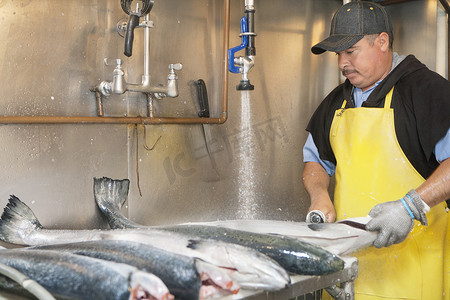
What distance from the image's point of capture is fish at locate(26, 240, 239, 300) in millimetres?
1221

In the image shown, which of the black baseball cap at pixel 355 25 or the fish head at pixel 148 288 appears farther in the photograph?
the black baseball cap at pixel 355 25

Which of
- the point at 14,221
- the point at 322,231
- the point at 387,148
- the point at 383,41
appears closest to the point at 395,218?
the point at 322,231

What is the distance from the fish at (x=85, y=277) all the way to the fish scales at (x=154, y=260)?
69 mm

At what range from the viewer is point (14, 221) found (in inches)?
76.7

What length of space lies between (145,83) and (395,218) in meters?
1.18

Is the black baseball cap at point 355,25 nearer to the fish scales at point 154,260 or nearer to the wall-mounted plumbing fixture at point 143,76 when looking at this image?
the wall-mounted plumbing fixture at point 143,76

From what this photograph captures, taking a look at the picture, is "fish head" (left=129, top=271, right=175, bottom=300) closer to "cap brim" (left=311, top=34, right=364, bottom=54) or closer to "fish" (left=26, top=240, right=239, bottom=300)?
"fish" (left=26, top=240, right=239, bottom=300)

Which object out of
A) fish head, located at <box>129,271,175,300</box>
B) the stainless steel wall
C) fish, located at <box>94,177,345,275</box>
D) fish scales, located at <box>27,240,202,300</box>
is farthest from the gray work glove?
the stainless steel wall

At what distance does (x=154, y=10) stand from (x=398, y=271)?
5.32 feet

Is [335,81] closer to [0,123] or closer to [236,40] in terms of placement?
[236,40]

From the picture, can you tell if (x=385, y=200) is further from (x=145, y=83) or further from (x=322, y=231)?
(x=145, y=83)

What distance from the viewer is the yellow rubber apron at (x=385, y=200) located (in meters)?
2.29

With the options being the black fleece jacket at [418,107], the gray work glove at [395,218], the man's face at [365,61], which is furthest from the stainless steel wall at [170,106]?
the gray work glove at [395,218]

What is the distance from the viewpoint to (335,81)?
3516 mm
